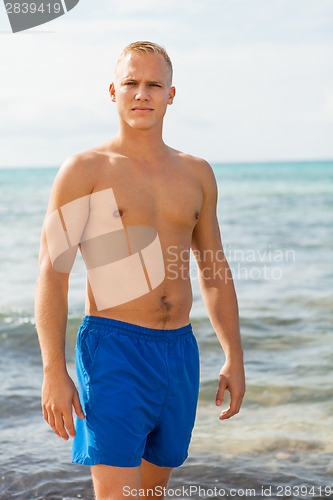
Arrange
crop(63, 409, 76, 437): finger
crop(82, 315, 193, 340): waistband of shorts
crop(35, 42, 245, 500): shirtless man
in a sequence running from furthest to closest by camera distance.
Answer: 1. crop(82, 315, 193, 340): waistband of shorts
2. crop(35, 42, 245, 500): shirtless man
3. crop(63, 409, 76, 437): finger

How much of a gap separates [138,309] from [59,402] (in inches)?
18.4

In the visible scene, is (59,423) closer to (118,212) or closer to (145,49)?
(118,212)

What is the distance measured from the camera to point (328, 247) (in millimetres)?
13000

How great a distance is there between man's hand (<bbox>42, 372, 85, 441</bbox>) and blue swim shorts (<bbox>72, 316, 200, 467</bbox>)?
0.43 feet

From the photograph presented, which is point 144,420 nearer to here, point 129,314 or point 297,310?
point 129,314

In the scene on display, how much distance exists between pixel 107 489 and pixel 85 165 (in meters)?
1.11

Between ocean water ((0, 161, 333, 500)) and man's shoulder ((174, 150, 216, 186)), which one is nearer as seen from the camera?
man's shoulder ((174, 150, 216, 186))

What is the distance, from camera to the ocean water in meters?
4.07

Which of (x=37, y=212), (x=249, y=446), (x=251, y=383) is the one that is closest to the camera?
(x=249, y=446)

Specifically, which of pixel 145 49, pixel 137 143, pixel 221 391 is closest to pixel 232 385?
pixel 221 391

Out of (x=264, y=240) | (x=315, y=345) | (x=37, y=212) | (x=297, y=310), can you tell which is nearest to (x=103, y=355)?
(x=315, y=345)

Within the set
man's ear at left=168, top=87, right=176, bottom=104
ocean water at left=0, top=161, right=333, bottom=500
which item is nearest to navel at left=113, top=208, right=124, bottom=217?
man's ear at left=168, top=87, right=176, bottom=104

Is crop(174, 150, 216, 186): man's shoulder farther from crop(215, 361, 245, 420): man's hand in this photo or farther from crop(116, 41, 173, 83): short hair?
crop(215, 361, 245, 420): man's hand

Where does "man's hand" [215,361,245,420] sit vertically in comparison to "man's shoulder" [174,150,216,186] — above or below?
below
